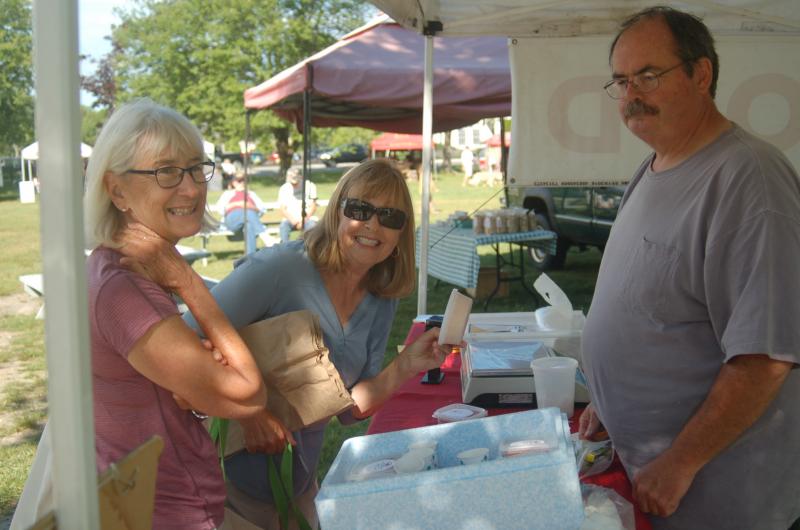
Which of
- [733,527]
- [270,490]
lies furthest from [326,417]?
[733,527]

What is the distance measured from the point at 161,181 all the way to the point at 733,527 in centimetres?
147

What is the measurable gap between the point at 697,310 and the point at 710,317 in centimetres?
3

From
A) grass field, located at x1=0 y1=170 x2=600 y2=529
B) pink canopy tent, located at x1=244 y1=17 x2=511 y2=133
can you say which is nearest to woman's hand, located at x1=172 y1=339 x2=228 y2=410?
grass field, located at x1=0 y1=170 x2=600 y2=529

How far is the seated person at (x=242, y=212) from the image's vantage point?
1192cm

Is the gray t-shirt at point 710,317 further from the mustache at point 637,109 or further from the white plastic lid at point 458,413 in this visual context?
the white plastic lid at point 458,413

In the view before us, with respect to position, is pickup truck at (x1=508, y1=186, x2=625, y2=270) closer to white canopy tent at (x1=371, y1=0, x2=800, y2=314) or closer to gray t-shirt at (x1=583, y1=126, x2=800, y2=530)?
white canopy tent at (x1=371, y1=0, x2=800, y2=314)

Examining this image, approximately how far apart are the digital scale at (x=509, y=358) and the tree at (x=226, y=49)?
3026 centimetres

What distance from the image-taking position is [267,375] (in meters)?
1.86

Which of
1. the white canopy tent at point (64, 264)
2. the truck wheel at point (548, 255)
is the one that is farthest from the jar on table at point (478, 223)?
the white canopy tent at point (64, 264)

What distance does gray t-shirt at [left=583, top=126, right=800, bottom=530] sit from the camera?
1.58m

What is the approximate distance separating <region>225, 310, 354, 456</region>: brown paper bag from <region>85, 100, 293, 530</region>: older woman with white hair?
0.28 meters

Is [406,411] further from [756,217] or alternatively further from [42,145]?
[42,145]

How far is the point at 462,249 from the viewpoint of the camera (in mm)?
8547

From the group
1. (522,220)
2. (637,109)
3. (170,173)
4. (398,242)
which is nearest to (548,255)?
A: (522,220)
